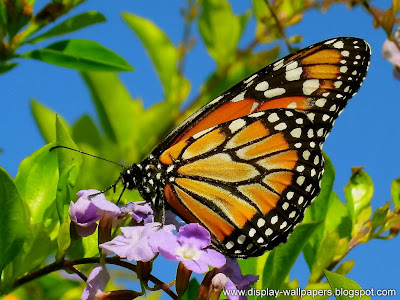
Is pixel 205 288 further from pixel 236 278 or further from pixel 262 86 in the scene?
pixel 262 86

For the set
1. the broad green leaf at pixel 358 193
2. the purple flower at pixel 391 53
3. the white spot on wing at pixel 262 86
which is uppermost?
the purple flower at pixel 391 53

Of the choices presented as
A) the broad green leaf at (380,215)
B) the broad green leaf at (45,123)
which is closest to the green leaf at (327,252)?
the broad green leaf at (380,215)

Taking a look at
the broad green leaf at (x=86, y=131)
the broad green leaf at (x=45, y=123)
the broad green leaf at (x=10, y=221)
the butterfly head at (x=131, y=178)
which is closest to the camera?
the broad green leaf at (x=10, y=221)

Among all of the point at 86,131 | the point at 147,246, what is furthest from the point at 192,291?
the point at 86,131

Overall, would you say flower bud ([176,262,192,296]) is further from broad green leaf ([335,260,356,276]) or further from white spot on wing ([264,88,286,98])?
white spot on wing ([264,88,286,98])

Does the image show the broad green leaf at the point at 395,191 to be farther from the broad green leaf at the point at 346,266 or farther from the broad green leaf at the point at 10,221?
the broad green leaf at the point at 10,221

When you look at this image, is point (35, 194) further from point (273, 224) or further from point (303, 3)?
point (303, 3)
